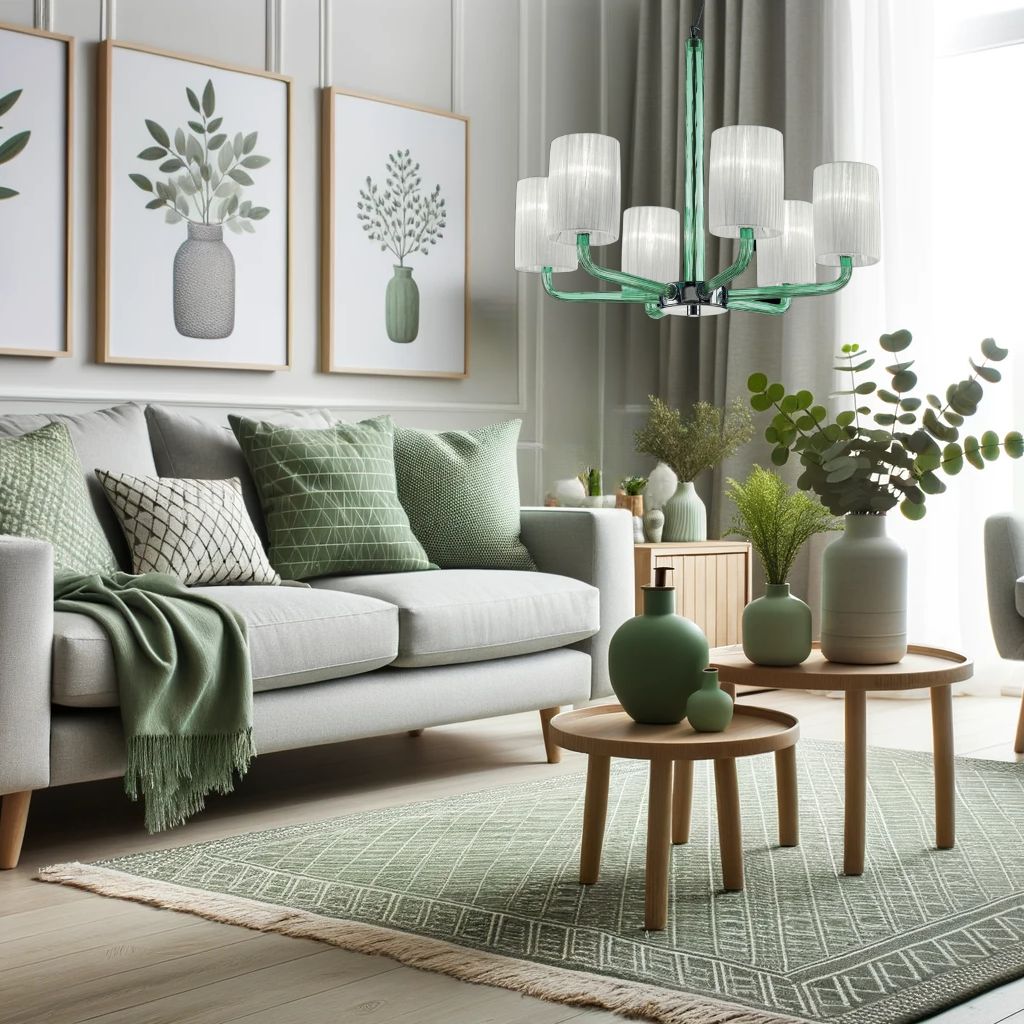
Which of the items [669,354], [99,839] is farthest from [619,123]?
[99,839]

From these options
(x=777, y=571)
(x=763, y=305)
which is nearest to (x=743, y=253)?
(x=763, y=305)

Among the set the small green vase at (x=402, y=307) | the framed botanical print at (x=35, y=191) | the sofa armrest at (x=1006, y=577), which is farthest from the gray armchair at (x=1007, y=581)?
the framed botanical print at (x=35, y=191)

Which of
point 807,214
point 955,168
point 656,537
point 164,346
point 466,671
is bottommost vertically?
point 466,671

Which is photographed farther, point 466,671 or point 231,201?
point 231,201

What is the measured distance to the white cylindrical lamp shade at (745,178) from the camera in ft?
10.9

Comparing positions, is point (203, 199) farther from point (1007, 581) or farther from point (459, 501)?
point (1007, 581)

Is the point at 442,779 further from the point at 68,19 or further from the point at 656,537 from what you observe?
the point at 68,19

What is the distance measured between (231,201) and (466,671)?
169cm

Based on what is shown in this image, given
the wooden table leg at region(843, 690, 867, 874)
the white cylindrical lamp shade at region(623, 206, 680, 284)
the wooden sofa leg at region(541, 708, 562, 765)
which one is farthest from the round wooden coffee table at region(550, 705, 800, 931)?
the white cylindrical lamp shade at region(623, 206, 680, 284)

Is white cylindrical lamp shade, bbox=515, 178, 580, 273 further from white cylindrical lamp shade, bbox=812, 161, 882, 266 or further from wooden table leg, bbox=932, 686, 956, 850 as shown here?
wooden table leg, bbox=932, 686, 956, 850

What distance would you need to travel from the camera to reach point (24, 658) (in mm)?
2504

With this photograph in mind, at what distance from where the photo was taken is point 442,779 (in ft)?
11.1

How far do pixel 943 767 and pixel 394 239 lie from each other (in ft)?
8.77

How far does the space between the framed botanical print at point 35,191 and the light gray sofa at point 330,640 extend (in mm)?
459
